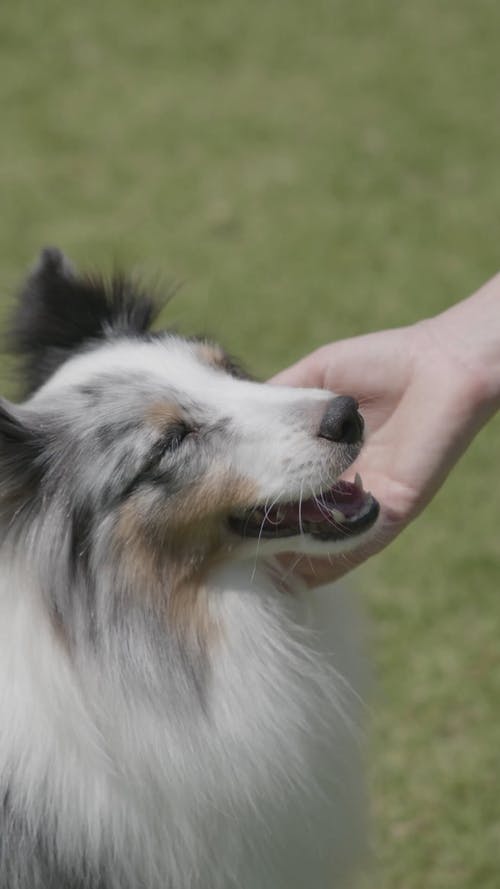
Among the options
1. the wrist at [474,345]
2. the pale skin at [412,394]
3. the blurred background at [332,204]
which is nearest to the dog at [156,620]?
the pale skin at [412,394]

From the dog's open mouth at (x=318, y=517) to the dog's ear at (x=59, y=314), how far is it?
585mm

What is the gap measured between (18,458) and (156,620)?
1.31 feet

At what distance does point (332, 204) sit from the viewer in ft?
18.9

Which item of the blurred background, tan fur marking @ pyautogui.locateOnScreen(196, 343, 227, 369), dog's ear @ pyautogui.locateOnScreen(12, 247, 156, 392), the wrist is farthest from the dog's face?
the blurred background

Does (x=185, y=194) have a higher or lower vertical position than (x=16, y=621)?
higher

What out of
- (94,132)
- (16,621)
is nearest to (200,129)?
(94,132)

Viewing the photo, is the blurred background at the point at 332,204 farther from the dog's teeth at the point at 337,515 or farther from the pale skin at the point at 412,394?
the dog's teeth at the point at 337,515

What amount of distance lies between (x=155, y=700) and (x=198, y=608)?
190 mm

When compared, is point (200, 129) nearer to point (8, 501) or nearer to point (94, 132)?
point (94, 132)

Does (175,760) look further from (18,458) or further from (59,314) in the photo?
(59,314)

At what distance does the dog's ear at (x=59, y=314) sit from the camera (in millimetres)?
2391

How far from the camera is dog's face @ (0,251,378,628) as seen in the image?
198cm

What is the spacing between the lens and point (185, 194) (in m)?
5.90

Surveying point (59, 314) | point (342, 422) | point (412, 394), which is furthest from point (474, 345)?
point (59, 314)
